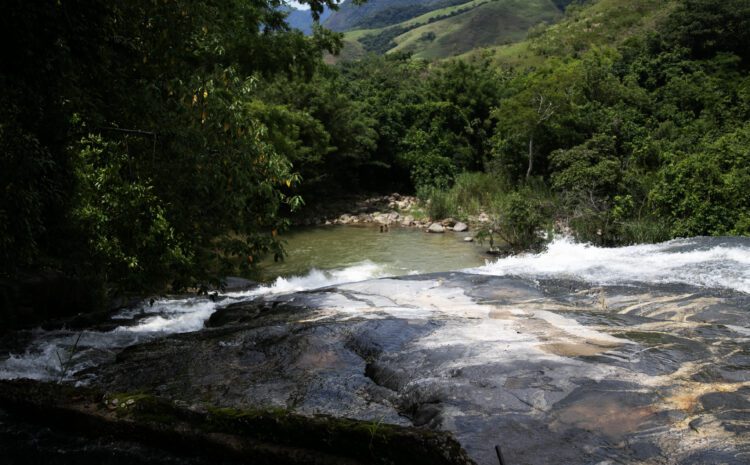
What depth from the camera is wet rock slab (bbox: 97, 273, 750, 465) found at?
3.57 m

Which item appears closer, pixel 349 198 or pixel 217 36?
pixel 217 36

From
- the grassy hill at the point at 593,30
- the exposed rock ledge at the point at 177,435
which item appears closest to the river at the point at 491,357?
the exposed rock ledge at the point at 177,435

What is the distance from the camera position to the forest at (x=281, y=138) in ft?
15.2

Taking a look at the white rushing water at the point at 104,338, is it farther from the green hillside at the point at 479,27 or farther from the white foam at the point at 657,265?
the green hillside at the point at 479,27

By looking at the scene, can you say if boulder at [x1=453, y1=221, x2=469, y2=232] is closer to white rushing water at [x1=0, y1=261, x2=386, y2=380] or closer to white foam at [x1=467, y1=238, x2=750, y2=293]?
white foam at [x1=467, y1=238, x2=750, y2=293]

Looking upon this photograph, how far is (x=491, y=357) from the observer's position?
5.07m

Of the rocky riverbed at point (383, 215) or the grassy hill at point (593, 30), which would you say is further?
the grassy hill at point (593, 30)

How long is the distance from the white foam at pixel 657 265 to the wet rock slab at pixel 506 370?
1010 millimetres

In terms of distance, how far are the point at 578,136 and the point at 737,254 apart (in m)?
11.6

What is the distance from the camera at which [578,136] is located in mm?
20953

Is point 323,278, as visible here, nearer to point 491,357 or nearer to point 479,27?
point 491,357

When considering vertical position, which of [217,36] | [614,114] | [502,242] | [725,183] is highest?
[217,36]

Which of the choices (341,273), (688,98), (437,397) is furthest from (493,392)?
(688,98)

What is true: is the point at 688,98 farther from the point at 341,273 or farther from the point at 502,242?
the point at 341,273
